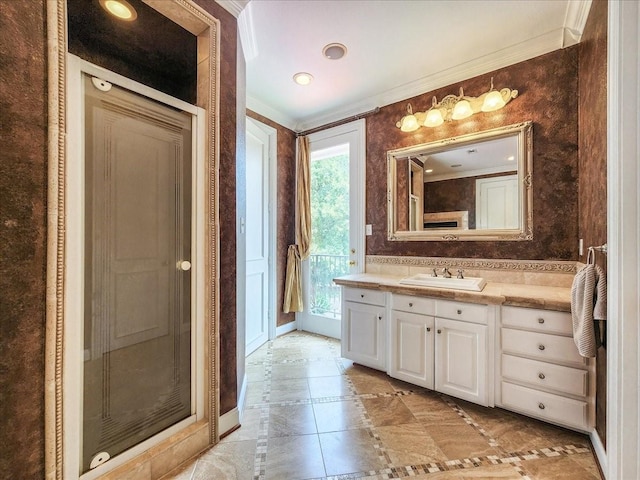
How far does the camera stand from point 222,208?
1.66 meters

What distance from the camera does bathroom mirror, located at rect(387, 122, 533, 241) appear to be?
2.14 meters

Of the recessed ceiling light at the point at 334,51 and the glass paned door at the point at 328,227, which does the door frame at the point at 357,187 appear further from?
the recessed ceiling light at the point at 334,51

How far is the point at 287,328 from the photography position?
3.44 m

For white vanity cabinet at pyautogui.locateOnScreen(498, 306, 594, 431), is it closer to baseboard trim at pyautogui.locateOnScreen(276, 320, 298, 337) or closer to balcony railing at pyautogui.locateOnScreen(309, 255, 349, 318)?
balcony railing at pyautogui.locateOnScreen(309, 255, 349, 318)

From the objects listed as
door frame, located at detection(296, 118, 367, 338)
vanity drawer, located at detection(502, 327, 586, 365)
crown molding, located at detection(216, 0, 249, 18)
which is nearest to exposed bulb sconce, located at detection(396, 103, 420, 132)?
door frame, located at detection(296, 118, 367, 338)

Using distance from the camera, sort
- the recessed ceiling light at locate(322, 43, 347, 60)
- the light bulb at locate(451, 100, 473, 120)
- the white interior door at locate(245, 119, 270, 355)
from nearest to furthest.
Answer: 1. the recessed ceiling light at locate(322, 43, 347, 60)
2. the light bulb at locate(451, 100, 473, 120)
3. the white interior door at locate(245, 119, 270, 355)

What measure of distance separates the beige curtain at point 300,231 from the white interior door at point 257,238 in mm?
293

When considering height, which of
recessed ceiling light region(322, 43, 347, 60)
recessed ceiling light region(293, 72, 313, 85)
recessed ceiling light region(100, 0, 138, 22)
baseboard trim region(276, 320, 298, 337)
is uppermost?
recessed ceiling light region(293, 72, 313, 85)

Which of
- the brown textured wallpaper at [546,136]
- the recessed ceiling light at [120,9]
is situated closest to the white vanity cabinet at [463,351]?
the brown textured wallpaper at [546,136]

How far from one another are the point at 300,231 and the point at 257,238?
592 millimetres

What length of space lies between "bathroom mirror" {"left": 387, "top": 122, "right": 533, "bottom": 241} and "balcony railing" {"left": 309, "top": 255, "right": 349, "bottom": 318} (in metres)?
0.86

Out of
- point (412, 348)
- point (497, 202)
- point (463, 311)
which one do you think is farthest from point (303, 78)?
point (412, 348)

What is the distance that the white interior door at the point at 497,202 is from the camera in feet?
7.12
